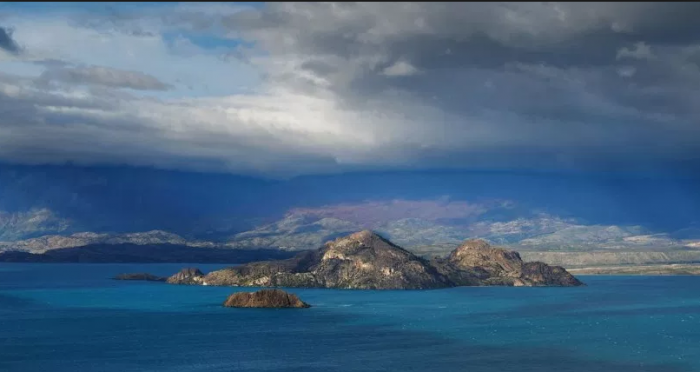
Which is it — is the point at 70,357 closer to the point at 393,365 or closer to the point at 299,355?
the point at 299,355

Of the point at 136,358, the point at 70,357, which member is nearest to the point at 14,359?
the point at 70,357

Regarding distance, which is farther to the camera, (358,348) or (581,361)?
(358,348)

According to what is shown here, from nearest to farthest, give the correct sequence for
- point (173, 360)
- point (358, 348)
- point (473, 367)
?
point (473, 367), point (173, 360), point (358, 348)

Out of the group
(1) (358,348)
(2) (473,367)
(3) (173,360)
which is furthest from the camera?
(1) (358,348)

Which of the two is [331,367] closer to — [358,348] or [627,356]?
[358,348]

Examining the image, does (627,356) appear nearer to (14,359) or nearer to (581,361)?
(581,361)

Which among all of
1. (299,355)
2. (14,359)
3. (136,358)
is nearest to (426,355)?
(299,355)

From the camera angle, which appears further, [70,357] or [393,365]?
[70,357]
